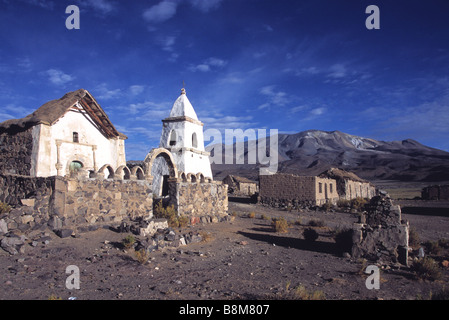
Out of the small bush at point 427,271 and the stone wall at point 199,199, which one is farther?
the stone wall at point 199,199

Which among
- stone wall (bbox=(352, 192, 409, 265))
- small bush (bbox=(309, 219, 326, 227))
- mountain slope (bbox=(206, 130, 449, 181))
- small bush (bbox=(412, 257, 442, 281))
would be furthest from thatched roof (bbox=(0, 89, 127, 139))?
mountain slope (bbox=(206, 130, 449, 181))

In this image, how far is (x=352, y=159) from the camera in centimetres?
8638

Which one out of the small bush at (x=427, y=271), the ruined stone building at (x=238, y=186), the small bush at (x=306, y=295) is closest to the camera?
the small bush at (x=306, y=295)

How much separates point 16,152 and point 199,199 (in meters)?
8.56

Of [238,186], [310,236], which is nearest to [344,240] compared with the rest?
[310,236]

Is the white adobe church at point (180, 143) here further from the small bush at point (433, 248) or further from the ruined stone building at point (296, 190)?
the small bush at point (433, 248)

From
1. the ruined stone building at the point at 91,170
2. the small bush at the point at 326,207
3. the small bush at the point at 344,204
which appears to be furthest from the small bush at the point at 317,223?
the small bush at the point at 344,204

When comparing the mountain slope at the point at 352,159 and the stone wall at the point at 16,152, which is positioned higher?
the mountain slope at the point at 352,159

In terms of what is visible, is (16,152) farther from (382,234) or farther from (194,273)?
A: (382,234)

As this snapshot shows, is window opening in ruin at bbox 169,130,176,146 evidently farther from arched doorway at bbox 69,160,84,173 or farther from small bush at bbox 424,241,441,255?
small bush at bbox 424,241,441,255

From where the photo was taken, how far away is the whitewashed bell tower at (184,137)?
18625mm

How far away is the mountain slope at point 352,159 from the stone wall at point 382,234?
185 feet

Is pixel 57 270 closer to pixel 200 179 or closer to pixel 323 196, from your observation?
pixel 200 179

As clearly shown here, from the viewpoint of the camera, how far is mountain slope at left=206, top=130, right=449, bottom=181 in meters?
64.0
